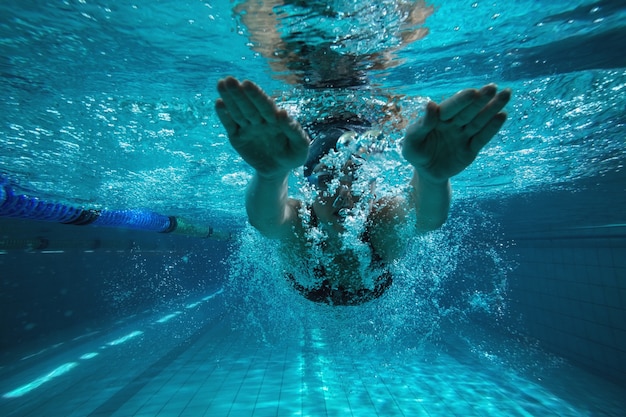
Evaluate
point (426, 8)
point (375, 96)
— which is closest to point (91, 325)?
point (375, 96)

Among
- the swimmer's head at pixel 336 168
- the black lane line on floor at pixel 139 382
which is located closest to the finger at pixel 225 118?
the swimmer's head at pixel 336 168

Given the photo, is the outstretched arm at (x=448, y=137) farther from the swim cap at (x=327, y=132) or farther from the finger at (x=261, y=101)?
the swim cap at (x=327, y=132)

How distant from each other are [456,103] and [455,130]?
228 millimetres

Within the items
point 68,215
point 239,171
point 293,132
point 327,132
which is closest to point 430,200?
point 293,132

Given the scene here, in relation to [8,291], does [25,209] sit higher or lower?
higher

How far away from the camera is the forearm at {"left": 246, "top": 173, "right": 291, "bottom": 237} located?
2.64 meters

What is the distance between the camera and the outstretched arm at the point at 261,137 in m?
1.82

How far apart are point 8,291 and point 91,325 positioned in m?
3.44

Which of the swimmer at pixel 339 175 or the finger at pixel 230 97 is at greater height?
the finger at pixel 230 97

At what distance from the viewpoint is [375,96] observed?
16.4 feet

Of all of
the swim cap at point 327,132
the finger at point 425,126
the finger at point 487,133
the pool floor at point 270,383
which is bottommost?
the pool floor at point 270,383

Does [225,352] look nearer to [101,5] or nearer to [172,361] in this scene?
[172,361]

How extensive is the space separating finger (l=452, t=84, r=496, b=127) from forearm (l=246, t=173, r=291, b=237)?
4.31ft

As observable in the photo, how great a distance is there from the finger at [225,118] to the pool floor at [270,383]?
5.79 metres
